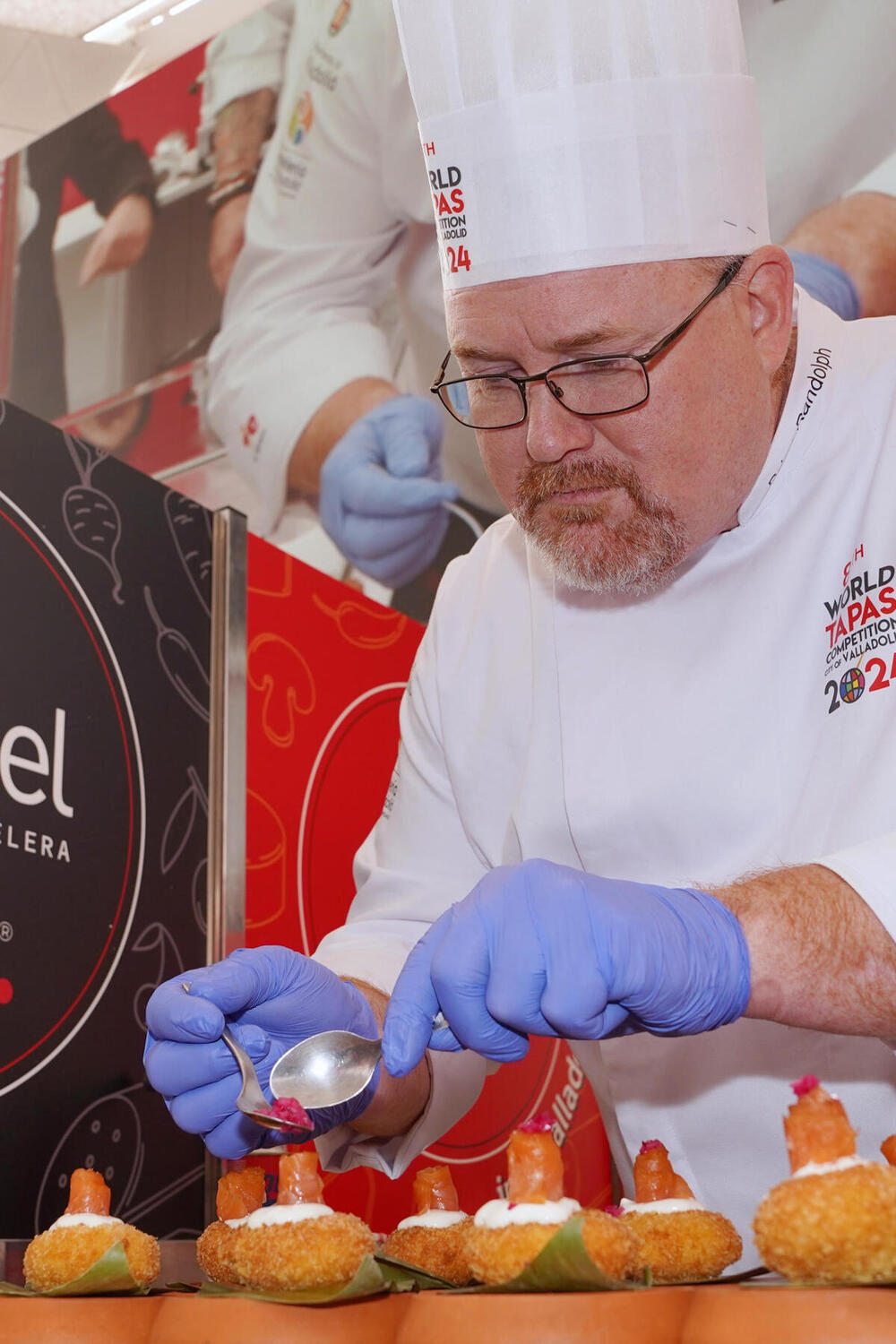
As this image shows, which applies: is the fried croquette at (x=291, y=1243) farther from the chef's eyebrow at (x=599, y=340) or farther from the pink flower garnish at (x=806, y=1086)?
the chef's eyebrow at (x=599, y=340)

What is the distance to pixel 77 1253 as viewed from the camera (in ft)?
3.49

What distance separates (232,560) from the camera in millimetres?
1907

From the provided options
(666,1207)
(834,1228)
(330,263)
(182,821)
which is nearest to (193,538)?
(182,821)

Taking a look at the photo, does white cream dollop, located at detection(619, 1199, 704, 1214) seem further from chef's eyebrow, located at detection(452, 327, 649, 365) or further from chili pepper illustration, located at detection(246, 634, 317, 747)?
chili pepper illustration, located at detection(246, 634, 317, 747)

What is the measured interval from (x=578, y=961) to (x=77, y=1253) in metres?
0.47

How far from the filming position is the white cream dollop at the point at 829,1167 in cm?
81

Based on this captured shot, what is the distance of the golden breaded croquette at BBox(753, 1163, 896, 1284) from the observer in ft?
2.46

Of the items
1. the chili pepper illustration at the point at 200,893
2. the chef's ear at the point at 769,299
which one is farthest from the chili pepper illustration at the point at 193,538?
the chef's ear at the point at 769,299

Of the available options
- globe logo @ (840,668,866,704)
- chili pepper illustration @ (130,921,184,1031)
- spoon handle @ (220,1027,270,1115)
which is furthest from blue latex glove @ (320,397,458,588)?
spoon handle @ (220,1027,270,1115)

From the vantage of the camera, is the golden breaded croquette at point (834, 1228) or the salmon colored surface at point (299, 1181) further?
the salmon colored surface at point (299, 1181)

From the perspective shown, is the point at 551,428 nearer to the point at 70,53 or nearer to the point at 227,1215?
the point at 227,1215

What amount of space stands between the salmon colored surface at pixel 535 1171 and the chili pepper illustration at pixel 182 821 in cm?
88

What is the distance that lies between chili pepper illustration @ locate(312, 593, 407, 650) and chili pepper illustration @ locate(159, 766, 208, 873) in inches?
15.8

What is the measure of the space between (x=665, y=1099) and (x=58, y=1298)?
77 cm
